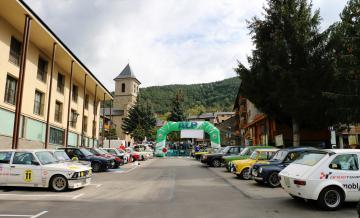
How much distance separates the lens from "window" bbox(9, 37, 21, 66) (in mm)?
25397

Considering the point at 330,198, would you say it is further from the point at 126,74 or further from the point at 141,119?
the point at 126,74

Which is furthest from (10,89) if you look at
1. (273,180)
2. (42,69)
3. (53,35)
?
(273,180)

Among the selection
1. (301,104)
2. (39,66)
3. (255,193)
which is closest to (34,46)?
(39,66)

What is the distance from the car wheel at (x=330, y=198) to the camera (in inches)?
345

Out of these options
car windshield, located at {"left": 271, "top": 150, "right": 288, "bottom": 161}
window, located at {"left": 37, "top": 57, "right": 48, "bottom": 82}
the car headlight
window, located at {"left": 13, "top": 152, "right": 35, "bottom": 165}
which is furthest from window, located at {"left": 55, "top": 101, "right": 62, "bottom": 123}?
car windshield, located at {"left": 271, "top": 150, "right": 288, "bottom": 161}

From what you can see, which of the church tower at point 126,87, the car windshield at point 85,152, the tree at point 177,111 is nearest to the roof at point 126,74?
the church tower at point 126,87

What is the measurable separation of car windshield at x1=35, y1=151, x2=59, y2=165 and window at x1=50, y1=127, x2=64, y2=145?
1989 centimetres

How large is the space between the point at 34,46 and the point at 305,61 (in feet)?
73.5

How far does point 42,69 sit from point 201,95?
120 m

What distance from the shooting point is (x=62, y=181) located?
12461 mm

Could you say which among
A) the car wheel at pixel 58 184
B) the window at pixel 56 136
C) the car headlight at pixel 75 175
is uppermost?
the window at pixel 56 136

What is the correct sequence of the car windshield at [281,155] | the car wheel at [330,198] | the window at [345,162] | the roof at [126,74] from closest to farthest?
the car wheel at [330,198] → the window at [345,162] → the car windshield at [281,155] → the roof at [126,74]

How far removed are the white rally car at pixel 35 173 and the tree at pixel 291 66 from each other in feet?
57.3

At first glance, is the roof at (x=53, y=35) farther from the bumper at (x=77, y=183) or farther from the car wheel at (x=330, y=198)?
the car wheel at (x=330, y=198)
